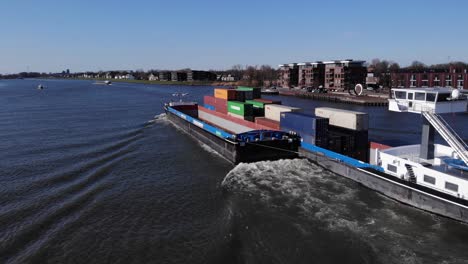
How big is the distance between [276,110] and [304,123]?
25.6ft

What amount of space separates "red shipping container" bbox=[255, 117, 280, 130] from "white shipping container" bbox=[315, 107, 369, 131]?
19.3 ft

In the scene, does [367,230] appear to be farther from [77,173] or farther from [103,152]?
[103,152]

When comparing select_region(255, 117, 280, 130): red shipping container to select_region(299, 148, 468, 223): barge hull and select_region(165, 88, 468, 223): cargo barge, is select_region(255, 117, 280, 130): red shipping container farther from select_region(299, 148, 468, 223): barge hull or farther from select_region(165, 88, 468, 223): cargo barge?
select_region(299, 148, 468, 223): barge hull

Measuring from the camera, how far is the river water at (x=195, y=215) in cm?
1961

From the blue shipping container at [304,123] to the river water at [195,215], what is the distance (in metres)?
4.17

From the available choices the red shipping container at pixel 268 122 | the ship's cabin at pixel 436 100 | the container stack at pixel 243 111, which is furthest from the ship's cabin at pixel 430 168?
the container stack at pixel 243 111

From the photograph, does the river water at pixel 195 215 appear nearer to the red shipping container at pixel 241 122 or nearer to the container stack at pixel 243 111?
the red shipping container at pixel 241 122

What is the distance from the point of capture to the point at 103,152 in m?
40.5


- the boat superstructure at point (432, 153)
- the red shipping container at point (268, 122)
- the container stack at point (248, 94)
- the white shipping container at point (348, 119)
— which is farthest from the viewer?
the container stack at point (248, 94)

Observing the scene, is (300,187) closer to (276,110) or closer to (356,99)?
(276,110)

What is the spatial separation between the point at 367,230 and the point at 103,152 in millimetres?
31144

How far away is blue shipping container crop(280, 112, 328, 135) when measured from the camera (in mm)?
35275

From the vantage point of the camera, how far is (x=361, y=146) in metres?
34.6

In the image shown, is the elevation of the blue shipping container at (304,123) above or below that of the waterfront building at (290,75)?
below
